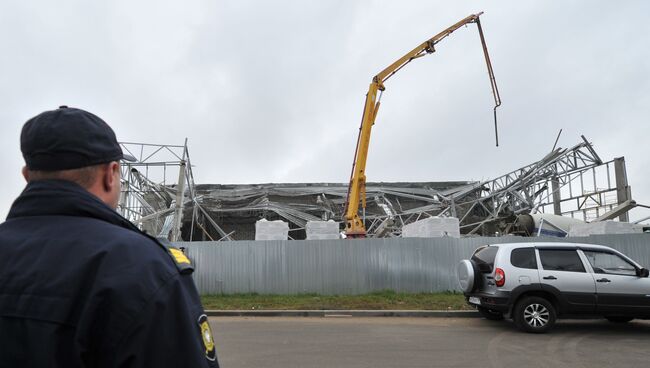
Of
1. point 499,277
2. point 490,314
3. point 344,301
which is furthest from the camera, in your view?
point 344,301

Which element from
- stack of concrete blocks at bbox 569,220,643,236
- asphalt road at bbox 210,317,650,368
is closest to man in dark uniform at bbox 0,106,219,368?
asphalt road at bbox 210,317,650,368

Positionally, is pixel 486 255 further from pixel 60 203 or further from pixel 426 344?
pixel 60 203

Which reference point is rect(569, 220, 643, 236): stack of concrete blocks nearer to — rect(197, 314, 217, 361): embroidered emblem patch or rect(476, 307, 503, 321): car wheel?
rect(476, 307, 503, 321): car wheel

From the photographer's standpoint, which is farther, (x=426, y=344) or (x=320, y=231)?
(x=320, y=231)

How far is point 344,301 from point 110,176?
41.3ft

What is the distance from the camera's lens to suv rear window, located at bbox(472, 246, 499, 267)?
10.1 meters

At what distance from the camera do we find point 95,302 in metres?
1.18

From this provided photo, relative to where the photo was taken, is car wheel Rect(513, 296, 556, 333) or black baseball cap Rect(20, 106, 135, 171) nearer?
black baseball cap Rect(20, 106, 135, 171)

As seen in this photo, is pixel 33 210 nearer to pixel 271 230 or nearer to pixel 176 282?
pixel 176 282

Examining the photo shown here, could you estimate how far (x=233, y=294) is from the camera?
50.5 feet

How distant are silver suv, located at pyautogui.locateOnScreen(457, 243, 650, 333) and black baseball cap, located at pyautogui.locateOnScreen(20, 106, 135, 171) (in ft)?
30.8

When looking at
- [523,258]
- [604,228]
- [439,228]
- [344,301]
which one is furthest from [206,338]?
[604,228]

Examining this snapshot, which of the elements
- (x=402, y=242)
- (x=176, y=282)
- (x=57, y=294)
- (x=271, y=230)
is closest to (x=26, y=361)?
(x=57, y=294)

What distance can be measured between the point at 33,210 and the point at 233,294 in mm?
14570
